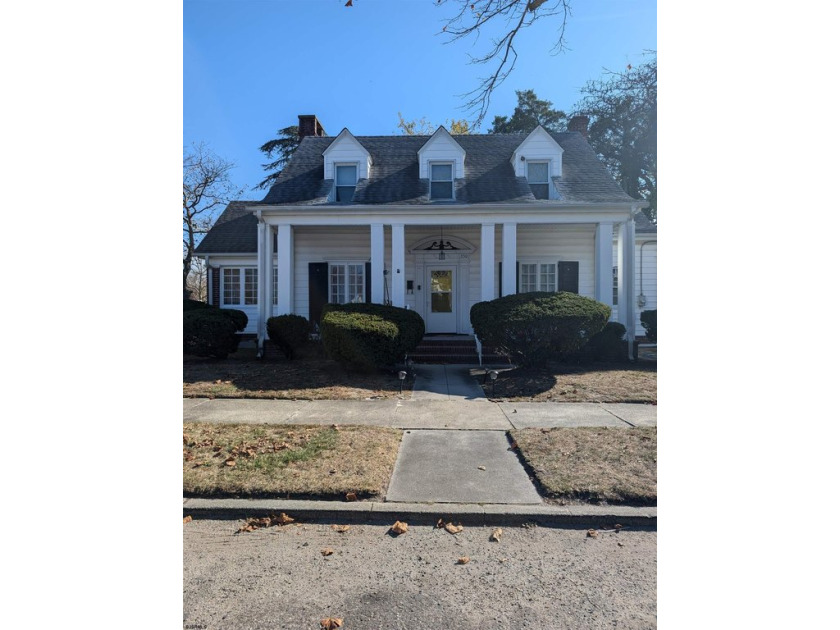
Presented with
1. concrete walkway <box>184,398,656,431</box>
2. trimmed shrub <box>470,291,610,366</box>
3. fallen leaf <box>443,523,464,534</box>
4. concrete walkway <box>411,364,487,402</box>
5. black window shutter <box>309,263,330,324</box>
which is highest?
black window shutter <box>309,263,330,324</box>

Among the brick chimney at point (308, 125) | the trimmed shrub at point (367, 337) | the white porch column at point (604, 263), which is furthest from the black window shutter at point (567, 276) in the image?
the brick chimney at point (308, 125)

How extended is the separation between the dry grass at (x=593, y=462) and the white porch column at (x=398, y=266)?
659 cm

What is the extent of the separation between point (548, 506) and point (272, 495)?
222 cm

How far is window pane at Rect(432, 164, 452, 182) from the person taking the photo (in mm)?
13172

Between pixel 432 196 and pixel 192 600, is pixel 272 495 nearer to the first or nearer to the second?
pixel 192 600

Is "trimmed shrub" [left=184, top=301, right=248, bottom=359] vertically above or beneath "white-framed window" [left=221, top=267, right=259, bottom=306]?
beneath

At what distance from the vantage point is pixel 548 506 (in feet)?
11.3

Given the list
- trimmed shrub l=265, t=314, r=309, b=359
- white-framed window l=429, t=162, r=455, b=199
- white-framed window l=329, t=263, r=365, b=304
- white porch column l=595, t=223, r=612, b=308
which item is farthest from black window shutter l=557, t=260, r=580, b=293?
trimmed shrub l=265, t=314, r=309, b=359

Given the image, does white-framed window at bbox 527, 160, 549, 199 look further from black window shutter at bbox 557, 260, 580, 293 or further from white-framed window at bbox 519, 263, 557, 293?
black window shutter at bbox 557, 260, 580, 293

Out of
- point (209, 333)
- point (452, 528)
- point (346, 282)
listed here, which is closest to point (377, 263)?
point (346, 282)

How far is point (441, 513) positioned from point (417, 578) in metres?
0.73

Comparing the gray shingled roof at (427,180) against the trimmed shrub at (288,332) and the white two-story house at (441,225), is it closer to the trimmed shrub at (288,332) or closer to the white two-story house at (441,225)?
the white two-story house at (441,225)

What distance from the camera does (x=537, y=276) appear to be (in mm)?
13742

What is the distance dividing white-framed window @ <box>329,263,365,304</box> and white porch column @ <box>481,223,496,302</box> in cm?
400
